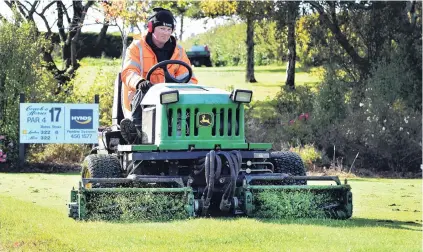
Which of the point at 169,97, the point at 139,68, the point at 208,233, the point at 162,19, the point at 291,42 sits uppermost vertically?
the point at 291,42

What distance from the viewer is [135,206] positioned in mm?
11469

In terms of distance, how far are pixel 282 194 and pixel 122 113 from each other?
3033 mm

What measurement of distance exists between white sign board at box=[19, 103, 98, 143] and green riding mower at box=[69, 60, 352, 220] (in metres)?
11.5

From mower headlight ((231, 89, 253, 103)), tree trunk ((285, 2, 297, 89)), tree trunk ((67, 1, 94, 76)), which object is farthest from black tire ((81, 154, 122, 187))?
tree trunk ((285, 2, 297, 89))

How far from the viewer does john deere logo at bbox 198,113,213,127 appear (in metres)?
12.3

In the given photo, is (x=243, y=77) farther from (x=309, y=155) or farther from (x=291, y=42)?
(x=309, y=155)

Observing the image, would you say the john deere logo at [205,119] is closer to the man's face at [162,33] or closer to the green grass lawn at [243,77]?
the man's face at [162,33]

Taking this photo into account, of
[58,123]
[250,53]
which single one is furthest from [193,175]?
[250,53]

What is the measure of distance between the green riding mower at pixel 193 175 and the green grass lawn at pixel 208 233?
40 centimetres

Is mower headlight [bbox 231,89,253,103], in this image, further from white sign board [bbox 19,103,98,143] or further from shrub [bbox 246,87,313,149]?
shrub [bbox 246,87,313,149]

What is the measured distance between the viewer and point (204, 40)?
60.2 m

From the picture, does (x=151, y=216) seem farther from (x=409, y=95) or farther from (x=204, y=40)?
(x=204, y=40)

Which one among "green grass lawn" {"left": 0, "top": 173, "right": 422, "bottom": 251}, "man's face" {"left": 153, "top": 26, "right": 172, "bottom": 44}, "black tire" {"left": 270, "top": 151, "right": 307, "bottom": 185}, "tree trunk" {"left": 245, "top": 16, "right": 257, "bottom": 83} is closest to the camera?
"green grass lawn" {"left": 0, "top": 173, "right": 422, "bottom": 251}

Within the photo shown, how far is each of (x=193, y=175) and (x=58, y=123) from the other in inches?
490
